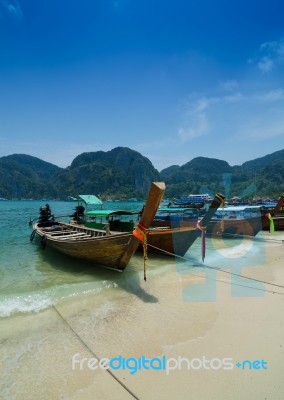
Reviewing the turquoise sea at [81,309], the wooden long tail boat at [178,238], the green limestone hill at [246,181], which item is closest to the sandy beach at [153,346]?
the turquoise sea at [81,309]

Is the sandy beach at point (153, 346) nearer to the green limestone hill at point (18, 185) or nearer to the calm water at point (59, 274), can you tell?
the calm water at point (59, 274)

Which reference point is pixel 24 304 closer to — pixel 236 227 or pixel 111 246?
pixel 111 246

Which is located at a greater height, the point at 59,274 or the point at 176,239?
the point at 176,239

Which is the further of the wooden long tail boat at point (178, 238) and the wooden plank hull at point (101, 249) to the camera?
the wooden long tail boat at point (178, 238)

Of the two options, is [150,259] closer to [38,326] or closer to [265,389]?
[38,326]

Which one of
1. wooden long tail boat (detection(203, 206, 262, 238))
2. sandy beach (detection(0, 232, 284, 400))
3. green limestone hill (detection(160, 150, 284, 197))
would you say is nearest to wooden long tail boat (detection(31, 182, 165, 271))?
sandy beach (detection(0, 232, 284, 400))

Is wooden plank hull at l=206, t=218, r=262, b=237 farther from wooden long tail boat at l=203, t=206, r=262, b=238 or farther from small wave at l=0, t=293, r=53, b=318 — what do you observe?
small wave at l=0, t=293, r=53, b=318

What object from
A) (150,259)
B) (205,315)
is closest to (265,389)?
(205,315)

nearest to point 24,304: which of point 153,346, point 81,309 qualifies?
point 81,309

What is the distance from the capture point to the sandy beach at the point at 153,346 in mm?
3717

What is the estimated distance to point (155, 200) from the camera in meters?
6.45

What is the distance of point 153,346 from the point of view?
4762 millimetres

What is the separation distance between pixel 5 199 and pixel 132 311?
591 ft

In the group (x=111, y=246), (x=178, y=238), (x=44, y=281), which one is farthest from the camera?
(x=178, y=238)
